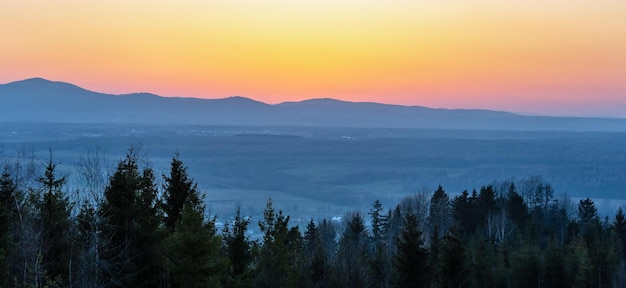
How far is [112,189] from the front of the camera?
58.3 ft

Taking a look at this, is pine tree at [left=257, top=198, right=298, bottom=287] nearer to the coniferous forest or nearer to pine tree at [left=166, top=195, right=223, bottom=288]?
the coniferous forest

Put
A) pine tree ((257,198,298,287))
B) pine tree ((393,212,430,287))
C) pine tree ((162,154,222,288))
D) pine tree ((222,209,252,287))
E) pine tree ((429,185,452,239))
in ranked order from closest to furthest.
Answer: pine tree ((162,154,222,288)), pine tree ((257,198,298,287)), pine tree ((222,209,252,287)), pine tree ((393,212,430,287)), pine tree ((429,185,452,239))

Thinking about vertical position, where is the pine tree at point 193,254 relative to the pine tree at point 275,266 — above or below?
above

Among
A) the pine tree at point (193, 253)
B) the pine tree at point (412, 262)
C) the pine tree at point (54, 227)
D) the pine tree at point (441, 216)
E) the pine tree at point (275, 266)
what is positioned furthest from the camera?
the pine tree at point (441, 216)

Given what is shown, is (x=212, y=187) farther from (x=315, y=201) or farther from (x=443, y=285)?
(x=443, y=285)

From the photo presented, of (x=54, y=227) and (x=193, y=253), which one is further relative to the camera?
(x=54, y=227)

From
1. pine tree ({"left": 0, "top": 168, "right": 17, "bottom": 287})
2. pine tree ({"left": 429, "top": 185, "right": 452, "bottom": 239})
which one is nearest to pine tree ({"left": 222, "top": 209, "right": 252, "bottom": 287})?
pine tree ({"left": 0, "top": 168, "right": 17, "bottom": 287})

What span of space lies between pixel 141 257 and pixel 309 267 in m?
8.18

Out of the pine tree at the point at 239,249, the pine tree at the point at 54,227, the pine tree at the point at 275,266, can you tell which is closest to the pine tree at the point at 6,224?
the pine tree at the point at 54,227

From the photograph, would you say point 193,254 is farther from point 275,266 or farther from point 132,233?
point 275,266

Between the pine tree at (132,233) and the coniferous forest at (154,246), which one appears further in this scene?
the pine tree at (132,233)

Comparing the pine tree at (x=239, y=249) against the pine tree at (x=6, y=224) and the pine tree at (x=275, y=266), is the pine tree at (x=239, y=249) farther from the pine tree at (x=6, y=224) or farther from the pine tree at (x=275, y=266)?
the pine tree at (x=6, y=224)

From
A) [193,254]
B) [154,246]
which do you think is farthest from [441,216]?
[193,254]

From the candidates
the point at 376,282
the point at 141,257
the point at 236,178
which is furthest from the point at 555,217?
the point at 236,178
